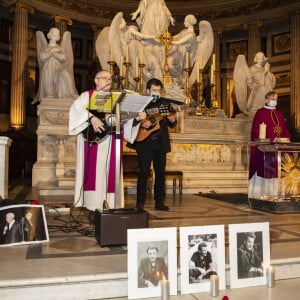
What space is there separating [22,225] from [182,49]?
8.08 meters

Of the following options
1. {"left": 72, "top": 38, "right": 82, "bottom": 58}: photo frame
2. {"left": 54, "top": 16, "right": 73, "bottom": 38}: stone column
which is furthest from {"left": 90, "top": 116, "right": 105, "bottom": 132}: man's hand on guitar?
{"left": 72, "top": 38, "right": 82, "bottom": 58}: photo frame

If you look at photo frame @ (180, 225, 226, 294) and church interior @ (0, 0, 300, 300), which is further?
church interior @ (0, 0, 300, 300)

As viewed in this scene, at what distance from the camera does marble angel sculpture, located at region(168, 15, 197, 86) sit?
10320mm

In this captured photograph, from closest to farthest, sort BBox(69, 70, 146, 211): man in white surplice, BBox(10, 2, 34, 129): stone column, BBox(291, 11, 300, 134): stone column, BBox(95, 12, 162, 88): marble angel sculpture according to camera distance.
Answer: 1. BBox(69, 70, 146, 211): man in white surplice
2. BBox(95, 12, 162, 88): marble angel sculpture
3. BBox(10, 2, 34, 129): stone column
4. BBox(291, 11, 300, 134): stone column

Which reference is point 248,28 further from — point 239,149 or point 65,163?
point 65,163

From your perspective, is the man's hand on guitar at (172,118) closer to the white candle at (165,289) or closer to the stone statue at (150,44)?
the white candle at (165,289)

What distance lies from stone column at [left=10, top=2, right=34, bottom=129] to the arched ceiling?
3.74 ft

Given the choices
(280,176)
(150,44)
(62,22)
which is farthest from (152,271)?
(62,22)

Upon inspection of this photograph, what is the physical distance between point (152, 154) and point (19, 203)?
6.92 feet

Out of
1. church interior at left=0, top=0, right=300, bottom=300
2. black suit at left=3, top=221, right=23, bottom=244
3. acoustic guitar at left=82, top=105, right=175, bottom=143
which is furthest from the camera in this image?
acoustic guitar at left=82, top=105, right=175, bottom=143

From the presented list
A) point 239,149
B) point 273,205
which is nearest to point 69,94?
point 239,149

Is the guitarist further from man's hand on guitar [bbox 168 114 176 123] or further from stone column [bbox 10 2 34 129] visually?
stone column [bbox 10 2 34 129]

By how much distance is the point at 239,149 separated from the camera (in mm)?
9578

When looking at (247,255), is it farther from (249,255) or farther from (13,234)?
(13,234)
